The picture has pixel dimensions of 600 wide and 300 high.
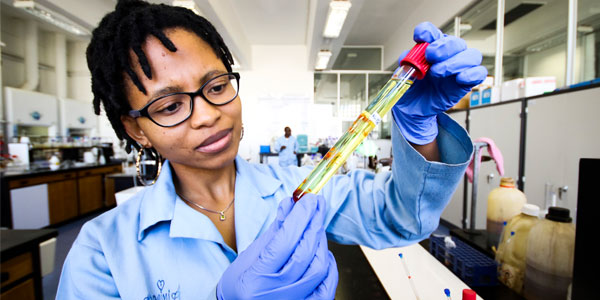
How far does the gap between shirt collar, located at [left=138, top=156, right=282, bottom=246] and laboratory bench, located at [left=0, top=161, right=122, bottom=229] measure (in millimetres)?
3862

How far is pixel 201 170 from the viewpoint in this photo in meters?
0.83

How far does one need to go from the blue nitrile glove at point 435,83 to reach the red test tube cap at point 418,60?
0.04 ft

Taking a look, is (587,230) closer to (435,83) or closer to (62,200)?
(435,83)

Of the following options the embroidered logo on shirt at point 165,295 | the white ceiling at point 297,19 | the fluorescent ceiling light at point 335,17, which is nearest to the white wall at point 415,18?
the white ceiling at point 297,19

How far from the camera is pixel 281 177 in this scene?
38.6 inches

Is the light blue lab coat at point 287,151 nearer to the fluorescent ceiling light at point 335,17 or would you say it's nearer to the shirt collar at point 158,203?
the fluorescent ceiling light at point 335,17

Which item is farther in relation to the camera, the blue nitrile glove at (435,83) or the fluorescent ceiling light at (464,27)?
the fluorescent ceiling light at (464,27)

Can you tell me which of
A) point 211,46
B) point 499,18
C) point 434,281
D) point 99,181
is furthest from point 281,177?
point 99,181

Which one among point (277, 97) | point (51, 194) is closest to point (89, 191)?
point (51, 194)

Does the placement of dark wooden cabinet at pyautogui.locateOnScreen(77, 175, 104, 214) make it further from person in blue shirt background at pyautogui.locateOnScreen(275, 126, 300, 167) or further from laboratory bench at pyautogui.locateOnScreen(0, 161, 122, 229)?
person in blue shirt background at pyautogui.locateOnScreen(275, 126, 300, 167)

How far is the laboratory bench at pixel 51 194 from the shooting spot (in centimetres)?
316

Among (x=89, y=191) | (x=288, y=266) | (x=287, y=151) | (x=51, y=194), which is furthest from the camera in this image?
(x=287, y=151)

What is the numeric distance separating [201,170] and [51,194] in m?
4.26

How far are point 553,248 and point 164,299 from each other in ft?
3.75
